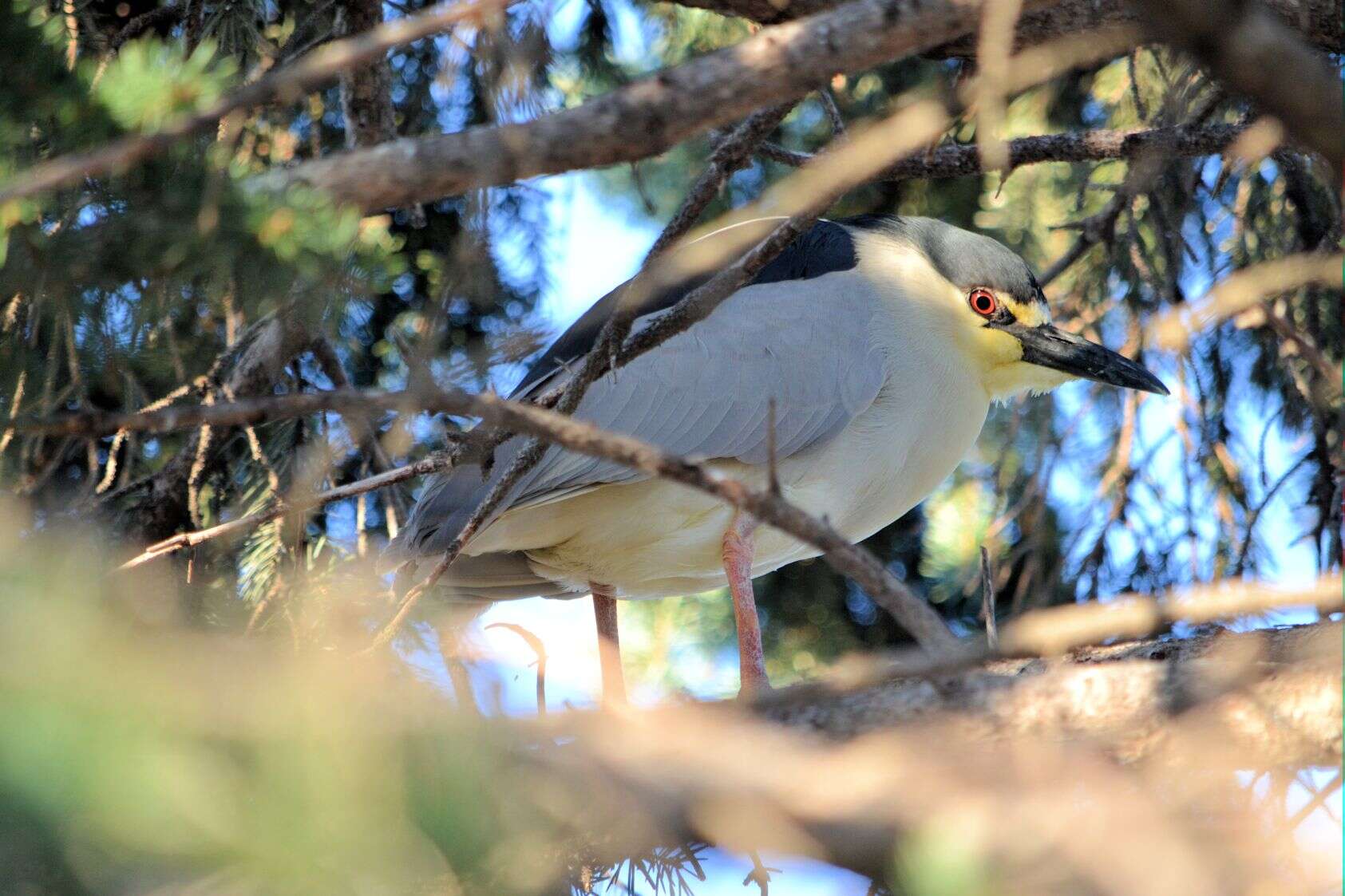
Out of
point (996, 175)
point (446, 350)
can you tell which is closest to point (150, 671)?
point (446, 350)

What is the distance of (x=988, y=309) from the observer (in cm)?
337

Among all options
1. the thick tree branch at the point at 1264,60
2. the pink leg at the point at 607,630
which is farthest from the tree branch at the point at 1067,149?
the thick tree branch at the point at 1264,60

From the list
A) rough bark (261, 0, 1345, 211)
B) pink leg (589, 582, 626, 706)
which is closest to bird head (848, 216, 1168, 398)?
pink leg (589, 582, 626, 706)

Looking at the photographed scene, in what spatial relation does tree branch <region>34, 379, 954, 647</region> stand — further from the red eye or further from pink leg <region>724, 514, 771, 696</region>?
the red eye

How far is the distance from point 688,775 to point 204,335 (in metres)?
1.79

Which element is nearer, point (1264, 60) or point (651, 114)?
point (1264, 60)

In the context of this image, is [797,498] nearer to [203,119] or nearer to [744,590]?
[744,590]

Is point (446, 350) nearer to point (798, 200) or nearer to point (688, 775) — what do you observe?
point (798, 200)

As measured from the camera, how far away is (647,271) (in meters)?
1.91

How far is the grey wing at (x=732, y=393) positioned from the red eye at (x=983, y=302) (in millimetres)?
337

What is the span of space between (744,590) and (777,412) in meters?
0.43

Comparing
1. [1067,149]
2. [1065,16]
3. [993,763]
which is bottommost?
[993,763]

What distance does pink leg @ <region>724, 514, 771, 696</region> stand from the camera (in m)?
2.86

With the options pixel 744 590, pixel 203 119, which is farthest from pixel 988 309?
pixel 203 119
